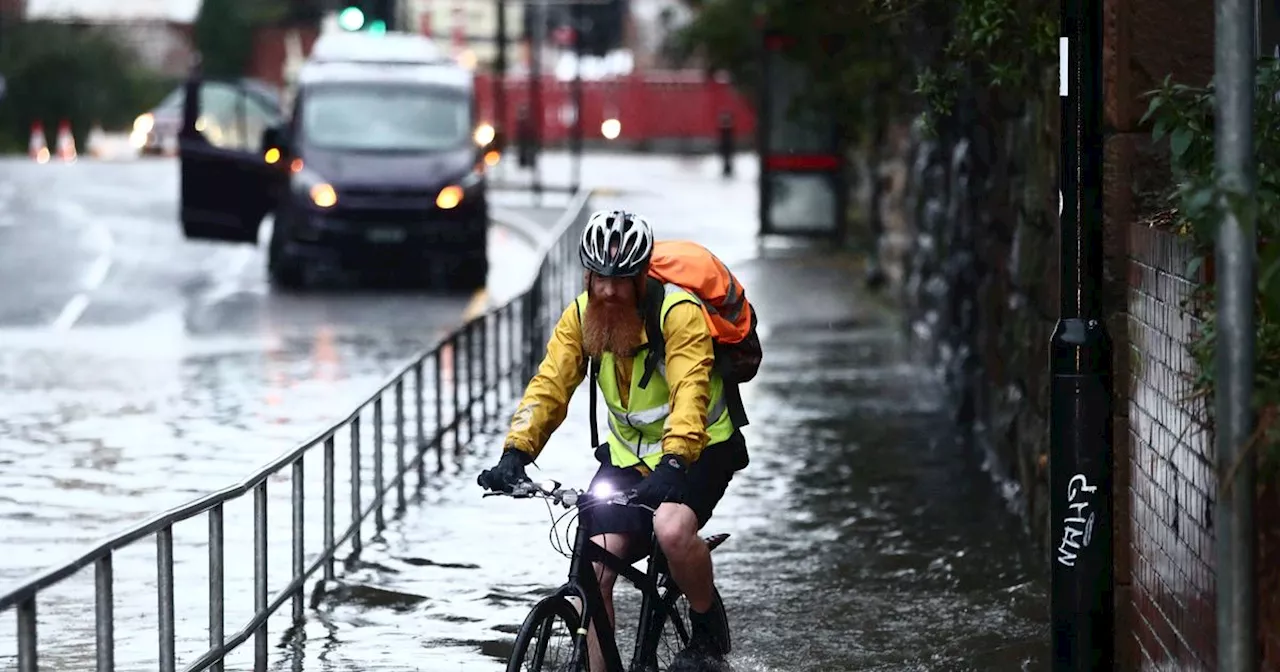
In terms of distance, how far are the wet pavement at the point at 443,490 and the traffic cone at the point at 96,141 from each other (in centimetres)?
3246

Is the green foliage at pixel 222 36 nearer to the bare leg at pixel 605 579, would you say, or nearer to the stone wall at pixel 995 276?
the stone wall at pixel 995 276

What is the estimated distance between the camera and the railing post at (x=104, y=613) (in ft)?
21.1

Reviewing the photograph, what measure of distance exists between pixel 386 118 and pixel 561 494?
18.8 metres

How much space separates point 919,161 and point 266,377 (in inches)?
193

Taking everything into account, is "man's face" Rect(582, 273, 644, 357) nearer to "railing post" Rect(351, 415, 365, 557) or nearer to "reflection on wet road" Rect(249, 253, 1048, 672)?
"reflection on wet road" Rect(249, 253, 1048, 672)

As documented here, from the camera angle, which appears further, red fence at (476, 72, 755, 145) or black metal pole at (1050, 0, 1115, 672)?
red fence at (476, 72, 755, 145)

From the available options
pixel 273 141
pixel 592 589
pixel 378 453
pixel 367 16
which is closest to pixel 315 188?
pixel 273 141

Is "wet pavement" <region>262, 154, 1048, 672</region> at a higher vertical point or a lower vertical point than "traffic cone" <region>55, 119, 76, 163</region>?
lower

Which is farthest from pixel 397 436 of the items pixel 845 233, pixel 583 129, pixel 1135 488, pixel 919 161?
pixel 583 129

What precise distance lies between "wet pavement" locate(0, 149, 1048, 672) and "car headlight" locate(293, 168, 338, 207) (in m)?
0.97

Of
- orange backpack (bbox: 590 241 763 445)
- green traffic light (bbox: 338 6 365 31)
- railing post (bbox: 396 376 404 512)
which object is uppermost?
green traffic light (bbox: 338 6 365 31)

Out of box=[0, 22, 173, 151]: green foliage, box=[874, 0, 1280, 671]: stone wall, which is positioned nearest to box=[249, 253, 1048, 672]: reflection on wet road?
box=[874, 0, 1280, 671]: stone wall

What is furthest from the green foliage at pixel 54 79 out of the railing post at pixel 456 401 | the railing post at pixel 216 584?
the railing post at pixel 216 584

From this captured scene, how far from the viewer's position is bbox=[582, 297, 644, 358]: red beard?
24.6 feet
